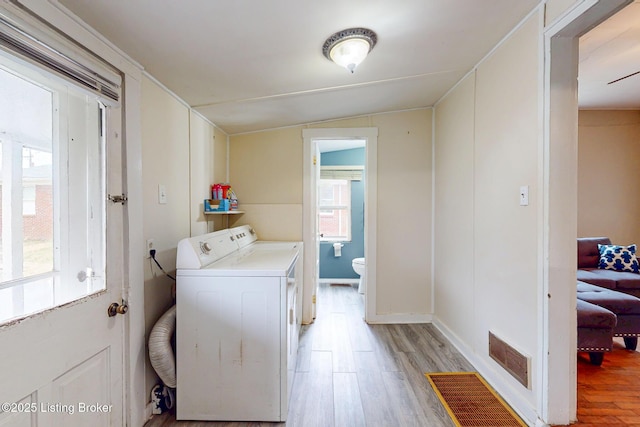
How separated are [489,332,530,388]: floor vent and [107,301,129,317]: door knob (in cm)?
219

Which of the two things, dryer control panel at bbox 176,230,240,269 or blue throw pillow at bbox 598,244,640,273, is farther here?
blue throw pillow at bbox 598,244,640,273

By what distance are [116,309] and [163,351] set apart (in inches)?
15.4

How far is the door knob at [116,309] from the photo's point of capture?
129 cm

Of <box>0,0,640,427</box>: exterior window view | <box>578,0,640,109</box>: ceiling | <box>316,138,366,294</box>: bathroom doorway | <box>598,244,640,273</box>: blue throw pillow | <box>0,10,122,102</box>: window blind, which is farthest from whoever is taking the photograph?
<box>316,138,366,294</box>: bathroom doorway

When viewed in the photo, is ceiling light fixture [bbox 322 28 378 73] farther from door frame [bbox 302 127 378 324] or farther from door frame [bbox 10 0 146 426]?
door frame [bbox 302 127 378 324]

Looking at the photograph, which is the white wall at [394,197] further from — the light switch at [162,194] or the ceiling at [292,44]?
the light switch at [162,194]

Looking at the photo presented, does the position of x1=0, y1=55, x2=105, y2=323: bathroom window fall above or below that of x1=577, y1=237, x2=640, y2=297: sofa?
above

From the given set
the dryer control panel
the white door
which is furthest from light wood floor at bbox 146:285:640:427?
the dryer control panel

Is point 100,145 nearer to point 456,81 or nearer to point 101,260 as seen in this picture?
point 101,260

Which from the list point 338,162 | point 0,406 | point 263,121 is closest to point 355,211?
point 338,162

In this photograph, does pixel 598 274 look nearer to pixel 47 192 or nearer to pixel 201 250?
pixel 201 250

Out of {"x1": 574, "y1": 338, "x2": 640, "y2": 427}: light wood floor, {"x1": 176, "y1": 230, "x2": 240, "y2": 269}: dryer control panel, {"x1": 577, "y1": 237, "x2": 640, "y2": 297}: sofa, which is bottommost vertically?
{"x1": 574, "y1": 338, "x2": 640, "y2": 427}: light wood floor

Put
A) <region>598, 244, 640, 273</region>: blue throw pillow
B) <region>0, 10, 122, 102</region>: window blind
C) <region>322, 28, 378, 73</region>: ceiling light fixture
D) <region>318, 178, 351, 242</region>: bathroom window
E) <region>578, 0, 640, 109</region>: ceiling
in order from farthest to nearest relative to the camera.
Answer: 1. <region>318, 178, 351, 242</region>: bathroom window
2. <region>598, 244, 640, 273</region>: blue throw pillow
3. <region>578, 0, 640, 109</region>: ceiling
4. <region>322, 28, 378, 73</region>: ceiling light fixture
5. <region>0, 10, 122, 102</region>: window blind

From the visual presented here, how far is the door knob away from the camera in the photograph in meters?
1.29
